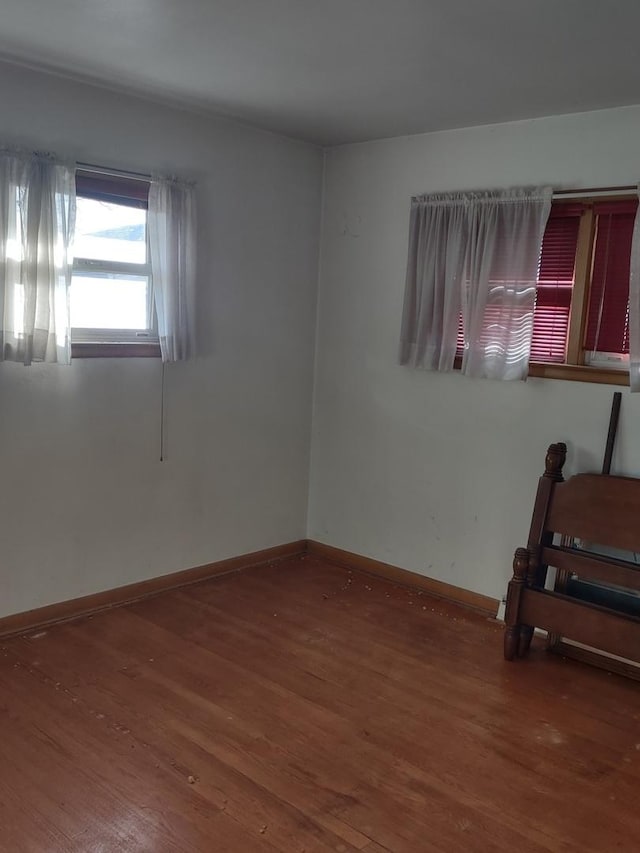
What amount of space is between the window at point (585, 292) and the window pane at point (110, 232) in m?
2.00

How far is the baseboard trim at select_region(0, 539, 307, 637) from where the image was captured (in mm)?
3482

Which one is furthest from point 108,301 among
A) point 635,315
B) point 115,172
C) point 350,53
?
point 635,315

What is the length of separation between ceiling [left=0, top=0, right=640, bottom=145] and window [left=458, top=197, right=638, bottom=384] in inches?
19.5

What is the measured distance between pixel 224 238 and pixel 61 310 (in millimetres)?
1135

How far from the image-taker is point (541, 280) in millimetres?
3729

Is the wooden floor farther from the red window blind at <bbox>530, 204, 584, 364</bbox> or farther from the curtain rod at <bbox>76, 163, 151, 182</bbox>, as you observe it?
the curtain rod at <bbox>76, 163, 151, 182</bbox>

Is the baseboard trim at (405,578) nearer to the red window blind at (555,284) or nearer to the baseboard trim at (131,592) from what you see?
the baseboard trim at (131,592)

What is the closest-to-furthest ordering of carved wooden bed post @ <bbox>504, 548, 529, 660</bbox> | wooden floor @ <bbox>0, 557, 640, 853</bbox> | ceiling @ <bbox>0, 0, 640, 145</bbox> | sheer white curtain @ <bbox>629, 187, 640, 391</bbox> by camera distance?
wooden floor @ <bbox>0, 557, 640, 853</bbox> < ceiling @ <bbox>0, 0, 640, 145</bbox> < sheer white curtain @ <bbox>629, 187, 640, 391</bbox> < carved wooden bed post @ <bbox>504, 548, 529, 660</bbox>

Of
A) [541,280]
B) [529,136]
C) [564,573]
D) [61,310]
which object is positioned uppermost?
[529,136]

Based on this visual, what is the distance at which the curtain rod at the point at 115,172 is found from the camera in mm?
3422

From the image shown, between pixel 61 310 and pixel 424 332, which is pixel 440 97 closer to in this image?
pixel 424 332

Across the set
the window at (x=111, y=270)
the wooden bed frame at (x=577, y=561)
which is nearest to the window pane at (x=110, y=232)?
the window at (x=111, y=270)

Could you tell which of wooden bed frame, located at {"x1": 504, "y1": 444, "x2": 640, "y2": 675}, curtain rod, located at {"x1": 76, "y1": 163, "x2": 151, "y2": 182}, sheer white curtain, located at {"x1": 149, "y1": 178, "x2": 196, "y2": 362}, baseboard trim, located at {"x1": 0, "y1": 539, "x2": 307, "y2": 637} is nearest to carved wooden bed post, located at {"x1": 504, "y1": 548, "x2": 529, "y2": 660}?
wooden bed frame, located at {"x1": 504, "y1": 444, "x2": 640, "y2": 675}

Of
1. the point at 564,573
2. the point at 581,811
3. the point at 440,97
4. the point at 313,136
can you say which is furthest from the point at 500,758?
the point at 313,136
